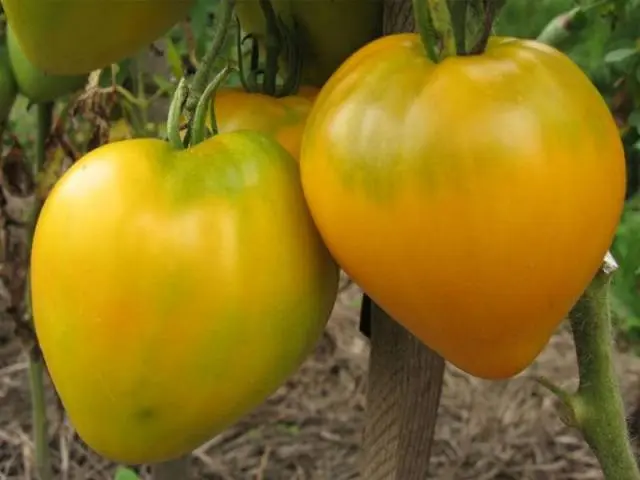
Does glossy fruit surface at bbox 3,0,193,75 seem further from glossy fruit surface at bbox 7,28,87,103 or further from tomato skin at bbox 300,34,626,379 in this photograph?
glossy fruit surface at bbox 7,28,87,103

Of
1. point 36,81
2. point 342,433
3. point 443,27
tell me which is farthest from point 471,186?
point 342,433

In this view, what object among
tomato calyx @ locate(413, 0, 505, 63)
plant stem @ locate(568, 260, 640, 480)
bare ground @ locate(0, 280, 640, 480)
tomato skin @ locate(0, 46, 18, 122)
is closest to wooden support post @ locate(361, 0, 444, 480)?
plant stem @ locate(568, 260, 640, 480)

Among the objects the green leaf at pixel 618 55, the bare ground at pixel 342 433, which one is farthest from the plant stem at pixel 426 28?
the bare ground at pixel 342 433

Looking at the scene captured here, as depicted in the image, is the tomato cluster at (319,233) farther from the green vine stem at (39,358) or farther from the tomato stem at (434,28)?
the green vine stem at (39,358)

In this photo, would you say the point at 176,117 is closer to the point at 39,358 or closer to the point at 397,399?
the point at 397,399

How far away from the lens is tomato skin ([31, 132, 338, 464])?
38 cm

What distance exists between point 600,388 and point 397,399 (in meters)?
0.12

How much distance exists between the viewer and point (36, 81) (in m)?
0.68

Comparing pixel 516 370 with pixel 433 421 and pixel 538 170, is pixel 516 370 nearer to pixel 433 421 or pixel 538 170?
pixel 538 170

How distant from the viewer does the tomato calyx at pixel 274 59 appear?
1.65ft

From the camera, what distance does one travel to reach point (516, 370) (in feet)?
1.30

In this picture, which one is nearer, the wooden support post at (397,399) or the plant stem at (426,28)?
the plant stem at (426,28)

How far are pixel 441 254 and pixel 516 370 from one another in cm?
7

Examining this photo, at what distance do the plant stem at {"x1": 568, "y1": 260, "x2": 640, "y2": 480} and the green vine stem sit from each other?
54cm
